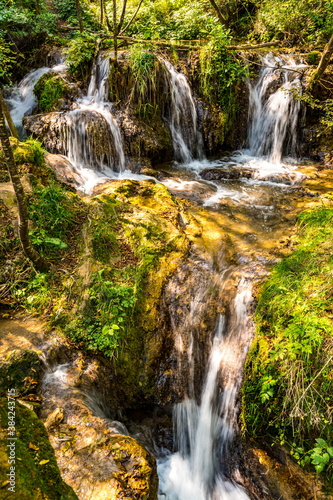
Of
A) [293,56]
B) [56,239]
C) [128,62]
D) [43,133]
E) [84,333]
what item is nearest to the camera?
[84,333]

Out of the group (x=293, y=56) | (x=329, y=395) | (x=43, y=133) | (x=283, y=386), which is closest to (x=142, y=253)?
(x=283, y=386)

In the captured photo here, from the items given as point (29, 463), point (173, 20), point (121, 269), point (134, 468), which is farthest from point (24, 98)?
point (29, 463)

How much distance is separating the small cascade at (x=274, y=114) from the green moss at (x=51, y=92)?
20.0ft

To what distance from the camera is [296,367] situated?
2865mm

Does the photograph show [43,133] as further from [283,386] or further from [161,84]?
[283,386]

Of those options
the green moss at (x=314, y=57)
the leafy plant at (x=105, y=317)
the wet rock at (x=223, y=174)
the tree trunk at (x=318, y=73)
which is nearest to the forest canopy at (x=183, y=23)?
the green moss at (x=314, y=57)

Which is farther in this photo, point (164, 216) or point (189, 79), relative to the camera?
point (189, 79)

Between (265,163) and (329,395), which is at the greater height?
(265,163)

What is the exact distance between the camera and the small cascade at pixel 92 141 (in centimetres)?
772

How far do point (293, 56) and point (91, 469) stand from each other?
12.9 meters

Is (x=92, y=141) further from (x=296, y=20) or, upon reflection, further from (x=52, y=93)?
(x=296, y=20)

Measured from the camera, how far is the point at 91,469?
226 cm

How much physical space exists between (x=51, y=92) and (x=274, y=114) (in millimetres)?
7068

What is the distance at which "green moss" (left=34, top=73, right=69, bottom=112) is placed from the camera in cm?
864
